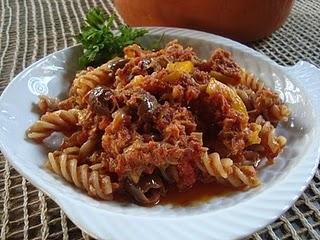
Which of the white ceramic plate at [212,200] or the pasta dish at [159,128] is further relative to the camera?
the pasta dish at [159,128]

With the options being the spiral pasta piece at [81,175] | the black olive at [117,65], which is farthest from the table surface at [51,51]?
the black olive at [117,65]

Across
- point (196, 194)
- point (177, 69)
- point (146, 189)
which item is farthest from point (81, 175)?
point (177, 69)

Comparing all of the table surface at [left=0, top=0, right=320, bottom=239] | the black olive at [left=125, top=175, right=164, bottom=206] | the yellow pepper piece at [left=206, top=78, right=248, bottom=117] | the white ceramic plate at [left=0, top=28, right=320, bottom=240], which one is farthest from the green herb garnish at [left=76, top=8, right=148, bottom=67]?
the black olive at [left=125, top=175, right=164, bottom=206]

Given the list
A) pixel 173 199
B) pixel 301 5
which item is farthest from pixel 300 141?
pixel 301 5

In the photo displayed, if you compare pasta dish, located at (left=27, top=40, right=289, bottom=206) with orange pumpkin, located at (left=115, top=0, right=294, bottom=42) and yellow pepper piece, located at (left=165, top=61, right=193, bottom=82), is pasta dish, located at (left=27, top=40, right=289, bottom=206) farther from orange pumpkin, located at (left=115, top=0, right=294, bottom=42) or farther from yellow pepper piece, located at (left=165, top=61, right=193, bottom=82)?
orange pumpkin, located at (left=115, top=0, right=294, bottom=42)

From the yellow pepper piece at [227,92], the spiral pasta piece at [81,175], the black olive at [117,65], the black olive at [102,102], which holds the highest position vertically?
the yellow pepper piece at [227,92]

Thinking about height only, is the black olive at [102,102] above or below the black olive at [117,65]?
above

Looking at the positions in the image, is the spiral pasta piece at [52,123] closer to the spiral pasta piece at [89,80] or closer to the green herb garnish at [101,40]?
the spiral pasta piece at [89,80]

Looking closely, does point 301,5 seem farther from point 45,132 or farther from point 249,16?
point 45,132
